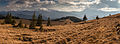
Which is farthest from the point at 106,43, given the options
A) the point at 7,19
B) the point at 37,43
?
the point at 7,19

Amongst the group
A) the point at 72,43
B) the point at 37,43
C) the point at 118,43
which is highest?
the point at 118,43

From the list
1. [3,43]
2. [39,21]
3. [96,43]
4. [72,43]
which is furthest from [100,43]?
[39,21]

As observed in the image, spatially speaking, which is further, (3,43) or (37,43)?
(37,43)

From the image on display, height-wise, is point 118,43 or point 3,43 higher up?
point 118,43

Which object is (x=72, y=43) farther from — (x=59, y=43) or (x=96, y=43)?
(x=96, y=43)

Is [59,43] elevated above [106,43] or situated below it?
below

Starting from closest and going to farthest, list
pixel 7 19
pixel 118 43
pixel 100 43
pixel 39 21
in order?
1. pixel 118 43
2. pixel 100 43
3. pixel 39 21
4. pixel 7 19

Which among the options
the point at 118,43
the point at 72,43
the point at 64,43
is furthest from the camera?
the point at 64,43

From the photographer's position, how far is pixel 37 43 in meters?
16.9

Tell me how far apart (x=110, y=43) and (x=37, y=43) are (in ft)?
37.2

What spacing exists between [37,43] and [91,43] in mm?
9227

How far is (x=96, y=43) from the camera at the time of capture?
11.4 meters

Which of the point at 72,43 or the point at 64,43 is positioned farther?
the point at 64,43

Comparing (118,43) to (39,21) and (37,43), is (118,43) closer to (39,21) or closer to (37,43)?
(37,43)
